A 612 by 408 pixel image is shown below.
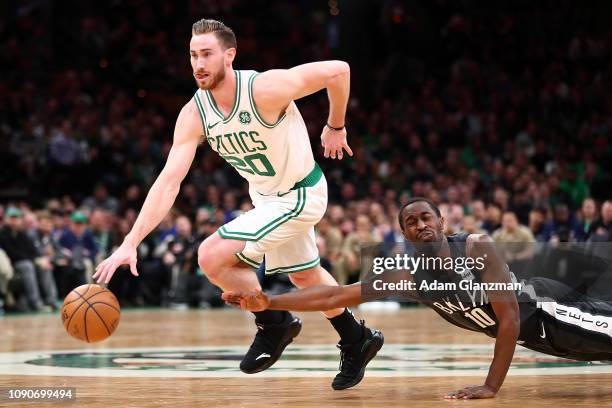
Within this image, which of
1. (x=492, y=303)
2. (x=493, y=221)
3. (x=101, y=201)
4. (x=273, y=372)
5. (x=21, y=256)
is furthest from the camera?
(x=101, y=201)

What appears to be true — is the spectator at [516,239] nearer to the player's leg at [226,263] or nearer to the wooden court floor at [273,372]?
the wooden court floor at [273,372]

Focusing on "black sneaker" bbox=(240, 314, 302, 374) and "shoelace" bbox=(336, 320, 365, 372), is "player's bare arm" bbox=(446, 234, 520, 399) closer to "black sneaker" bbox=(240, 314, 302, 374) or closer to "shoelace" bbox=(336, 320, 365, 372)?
"shoelace" bbox=(336, 320, 365, 372)

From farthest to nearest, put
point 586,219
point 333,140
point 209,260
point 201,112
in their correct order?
point 586,219
point 333,140
point 201,112
point 209,260

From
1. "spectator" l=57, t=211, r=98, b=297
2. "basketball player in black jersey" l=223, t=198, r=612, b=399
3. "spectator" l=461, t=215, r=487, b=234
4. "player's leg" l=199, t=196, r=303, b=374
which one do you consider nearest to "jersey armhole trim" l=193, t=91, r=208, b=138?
"player's leg" l=199, t=196, r=303, b=374

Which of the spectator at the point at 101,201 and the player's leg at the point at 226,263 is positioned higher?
the player's leg at the point at 226,263

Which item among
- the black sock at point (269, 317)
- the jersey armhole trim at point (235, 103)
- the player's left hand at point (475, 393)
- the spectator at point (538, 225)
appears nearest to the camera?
the player's left hand at point (475, 393)

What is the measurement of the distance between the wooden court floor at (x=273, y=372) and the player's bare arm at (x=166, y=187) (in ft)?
2.52

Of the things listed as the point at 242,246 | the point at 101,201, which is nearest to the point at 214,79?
the point at 242,246

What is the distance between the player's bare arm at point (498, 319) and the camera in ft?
17.7

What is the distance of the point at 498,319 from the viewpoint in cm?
556

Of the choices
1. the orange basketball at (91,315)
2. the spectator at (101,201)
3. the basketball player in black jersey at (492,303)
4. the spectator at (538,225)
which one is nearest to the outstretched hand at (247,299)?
the basketball player in black jersey at (492,303)

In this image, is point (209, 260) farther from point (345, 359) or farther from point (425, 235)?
point (425, 235)

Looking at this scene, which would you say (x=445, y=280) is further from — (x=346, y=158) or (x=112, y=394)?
(x=346, y=158)

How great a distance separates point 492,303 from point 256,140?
1.57 m
